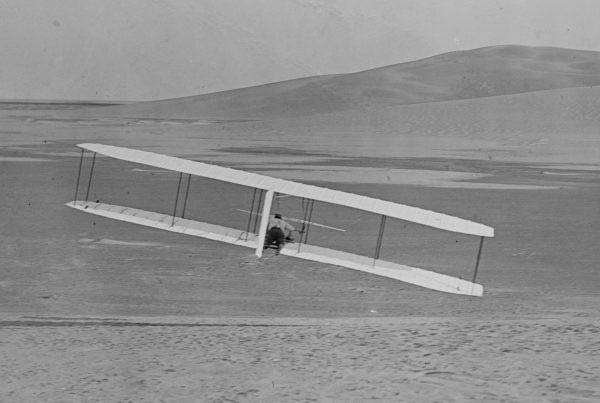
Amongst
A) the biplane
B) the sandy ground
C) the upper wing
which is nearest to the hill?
the sandy ground

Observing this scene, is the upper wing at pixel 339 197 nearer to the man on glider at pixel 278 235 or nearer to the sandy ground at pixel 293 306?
the man on glider at pixel 278 235

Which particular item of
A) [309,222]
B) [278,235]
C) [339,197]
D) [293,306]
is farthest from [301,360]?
[278,235]

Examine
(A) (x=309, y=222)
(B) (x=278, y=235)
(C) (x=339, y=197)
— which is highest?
(C) (x=339, y=197)

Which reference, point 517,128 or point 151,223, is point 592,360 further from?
point 517,128

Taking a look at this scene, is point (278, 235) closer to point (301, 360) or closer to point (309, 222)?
point (309, 222)

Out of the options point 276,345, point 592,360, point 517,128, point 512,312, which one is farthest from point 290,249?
point 517,128

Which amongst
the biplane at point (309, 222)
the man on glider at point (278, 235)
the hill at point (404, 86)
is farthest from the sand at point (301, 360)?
the hill at point (404, 86)
